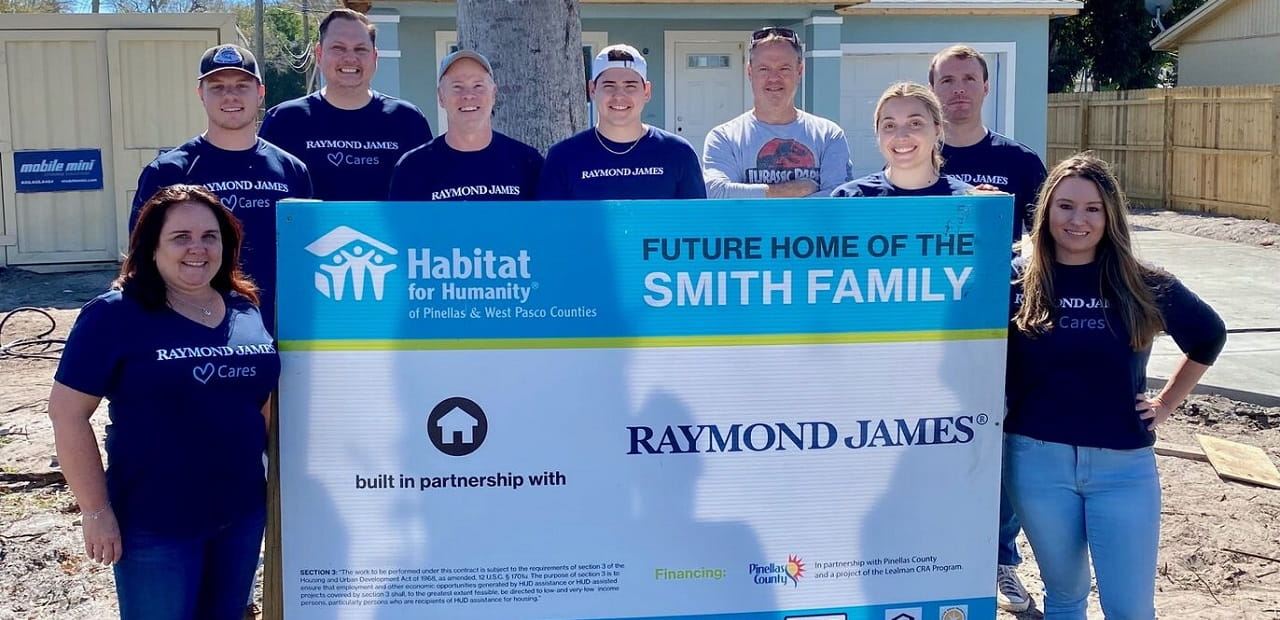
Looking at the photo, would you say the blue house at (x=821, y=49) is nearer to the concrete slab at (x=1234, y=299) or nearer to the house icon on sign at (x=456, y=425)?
the concrete slab at (x=1234, y=299)

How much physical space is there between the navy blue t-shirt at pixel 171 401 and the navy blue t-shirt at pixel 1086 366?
2.01 metres

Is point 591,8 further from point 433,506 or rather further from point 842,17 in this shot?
point 433,506

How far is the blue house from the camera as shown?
13.9 m

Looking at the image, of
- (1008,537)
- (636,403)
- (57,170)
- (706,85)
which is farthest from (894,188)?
(57,170)

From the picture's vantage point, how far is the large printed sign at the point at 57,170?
1273cm

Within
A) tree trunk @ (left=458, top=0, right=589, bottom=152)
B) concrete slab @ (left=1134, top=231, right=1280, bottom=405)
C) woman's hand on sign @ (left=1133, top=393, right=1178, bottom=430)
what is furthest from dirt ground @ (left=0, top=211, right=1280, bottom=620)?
tree trunk @ (left=458, top=0, right=589, bottom=152)

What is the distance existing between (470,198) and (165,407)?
139cm

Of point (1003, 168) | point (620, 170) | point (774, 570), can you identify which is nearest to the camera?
point (774, 570)

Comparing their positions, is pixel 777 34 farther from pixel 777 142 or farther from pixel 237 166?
pixel 237 166

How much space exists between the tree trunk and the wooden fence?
15.9m

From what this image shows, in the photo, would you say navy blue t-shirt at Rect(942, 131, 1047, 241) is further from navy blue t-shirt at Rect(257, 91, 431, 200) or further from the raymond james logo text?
navy blue t-shirt at Rect(257, 91, 431, 200)

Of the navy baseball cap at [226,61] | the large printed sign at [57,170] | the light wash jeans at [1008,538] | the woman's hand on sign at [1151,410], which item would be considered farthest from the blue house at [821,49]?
the woman's hand on sign at [1151,410]

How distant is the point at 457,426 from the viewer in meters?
2.88

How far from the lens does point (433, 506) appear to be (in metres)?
2.90
